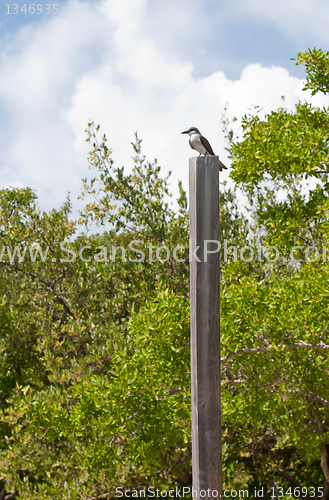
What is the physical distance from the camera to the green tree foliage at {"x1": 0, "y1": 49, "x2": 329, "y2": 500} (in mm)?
4480

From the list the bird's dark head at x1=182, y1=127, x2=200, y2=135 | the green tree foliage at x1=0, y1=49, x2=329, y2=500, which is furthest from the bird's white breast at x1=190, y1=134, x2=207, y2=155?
the green tree foliage at x1=0, y1=49, x2=329, y2=500

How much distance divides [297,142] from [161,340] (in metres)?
2.74

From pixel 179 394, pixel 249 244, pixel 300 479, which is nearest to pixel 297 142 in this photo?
pixel 249 244

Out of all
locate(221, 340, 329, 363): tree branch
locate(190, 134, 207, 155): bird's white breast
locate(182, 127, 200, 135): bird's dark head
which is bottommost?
locate(221, 340, 329, 363): tree branch

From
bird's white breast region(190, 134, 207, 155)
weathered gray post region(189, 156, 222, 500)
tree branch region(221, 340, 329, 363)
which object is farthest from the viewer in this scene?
tree branch region(221, 340, 329, 363)

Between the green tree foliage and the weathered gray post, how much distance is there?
1.96 metres

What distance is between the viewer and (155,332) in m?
4.32

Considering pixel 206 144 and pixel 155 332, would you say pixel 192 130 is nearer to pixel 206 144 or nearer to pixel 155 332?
pixel 206 144

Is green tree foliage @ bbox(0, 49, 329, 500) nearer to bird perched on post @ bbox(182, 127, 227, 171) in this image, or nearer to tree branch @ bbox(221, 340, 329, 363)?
tree branch @ bbox(221, 340, 329, 363)

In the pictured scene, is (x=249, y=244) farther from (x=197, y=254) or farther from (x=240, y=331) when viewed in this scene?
(x=197, y=254)

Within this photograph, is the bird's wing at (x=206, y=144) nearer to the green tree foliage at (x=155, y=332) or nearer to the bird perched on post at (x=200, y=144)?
the bird perched on post at (x=200, y=144)

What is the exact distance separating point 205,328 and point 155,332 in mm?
2109

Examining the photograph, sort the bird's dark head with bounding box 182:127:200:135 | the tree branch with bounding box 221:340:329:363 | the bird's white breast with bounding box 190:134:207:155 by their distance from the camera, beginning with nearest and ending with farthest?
1. the bird's white breast with bounding box 190:134:207:155
2. the bird's dark head with bounding box 182:127:200:135
3. the tree branch with bounding box 221:340:329:363

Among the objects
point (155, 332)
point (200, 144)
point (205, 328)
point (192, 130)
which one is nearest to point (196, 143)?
point (200, 144)
